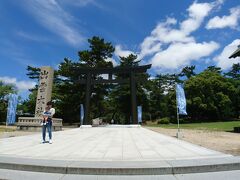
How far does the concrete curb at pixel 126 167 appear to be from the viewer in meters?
4.87

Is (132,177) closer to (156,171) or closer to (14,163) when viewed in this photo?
(156,171)

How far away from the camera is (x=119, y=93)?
4781cm

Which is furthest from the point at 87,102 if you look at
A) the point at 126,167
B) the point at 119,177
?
the point at 119,177

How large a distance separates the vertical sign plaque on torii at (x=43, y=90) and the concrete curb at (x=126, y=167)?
53.4 ft

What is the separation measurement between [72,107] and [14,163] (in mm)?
33323

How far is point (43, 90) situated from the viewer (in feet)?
70.2

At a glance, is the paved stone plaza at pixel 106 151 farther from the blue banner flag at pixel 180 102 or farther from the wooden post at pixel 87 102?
the wooden post at pixel 87 102

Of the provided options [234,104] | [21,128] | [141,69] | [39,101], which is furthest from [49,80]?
[234,104]

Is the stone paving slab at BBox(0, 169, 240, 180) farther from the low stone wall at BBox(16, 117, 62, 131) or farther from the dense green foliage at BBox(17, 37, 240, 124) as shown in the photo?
the dense green foliage at BBox(17, 37, 240, 124)

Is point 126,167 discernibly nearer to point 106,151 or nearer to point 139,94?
point 106,151

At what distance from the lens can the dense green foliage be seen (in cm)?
3778

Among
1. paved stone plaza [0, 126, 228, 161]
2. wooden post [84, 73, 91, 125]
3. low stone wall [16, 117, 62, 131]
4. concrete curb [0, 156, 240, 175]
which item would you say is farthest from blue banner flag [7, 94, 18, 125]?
concrete curb [0, 156, 240, 175]

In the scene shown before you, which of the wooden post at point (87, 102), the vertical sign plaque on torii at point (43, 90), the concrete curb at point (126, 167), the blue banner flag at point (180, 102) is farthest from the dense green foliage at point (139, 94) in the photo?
the concrete curb at point (126, 167)

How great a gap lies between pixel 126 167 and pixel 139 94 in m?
42.0
